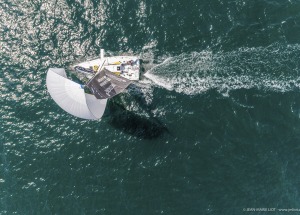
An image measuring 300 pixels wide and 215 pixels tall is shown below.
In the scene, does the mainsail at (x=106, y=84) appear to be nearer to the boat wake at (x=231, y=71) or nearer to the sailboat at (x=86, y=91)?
the sailboat at (x=86, y=91)

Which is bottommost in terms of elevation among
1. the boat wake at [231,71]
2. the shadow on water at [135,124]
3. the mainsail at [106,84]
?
the shadow on water at [135,124]

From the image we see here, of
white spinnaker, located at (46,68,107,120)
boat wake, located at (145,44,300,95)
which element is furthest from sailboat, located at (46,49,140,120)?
boat wake, located at (145,44,300,95)

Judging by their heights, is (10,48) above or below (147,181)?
above

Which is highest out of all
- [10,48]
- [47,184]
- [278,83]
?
[10,48]

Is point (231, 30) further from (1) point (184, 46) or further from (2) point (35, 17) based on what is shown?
(2) point (35, 17)

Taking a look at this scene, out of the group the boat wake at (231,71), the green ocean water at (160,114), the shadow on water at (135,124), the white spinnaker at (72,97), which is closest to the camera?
the white spinnaker at (72,97)

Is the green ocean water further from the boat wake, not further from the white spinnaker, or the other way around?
the white spinnaker

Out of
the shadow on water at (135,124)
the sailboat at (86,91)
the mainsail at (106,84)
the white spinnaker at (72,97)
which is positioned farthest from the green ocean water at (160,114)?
the mainsail at (106,84)

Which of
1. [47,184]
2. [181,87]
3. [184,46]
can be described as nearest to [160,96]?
[181,87]
